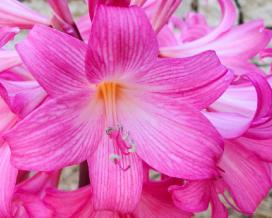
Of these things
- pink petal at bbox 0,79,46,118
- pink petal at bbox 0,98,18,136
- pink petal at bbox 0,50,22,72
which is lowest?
pink petal at bbox 0,98,18,136

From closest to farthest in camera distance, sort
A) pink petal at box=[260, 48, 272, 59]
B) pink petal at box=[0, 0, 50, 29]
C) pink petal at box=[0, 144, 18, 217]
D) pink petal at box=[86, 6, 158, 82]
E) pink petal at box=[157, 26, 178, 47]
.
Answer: pink petal at box=[86, 6, 158, 82] < pink petal at box=[0, 144, 18, 217] < pink petal at box=[0, 0, 50, 29] < pink petal at box=[260, 48, 272, 59] < pink petal at box=[157, 26, 178, 47]

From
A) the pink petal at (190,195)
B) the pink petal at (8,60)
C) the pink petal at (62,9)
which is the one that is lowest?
the pink petal at (190,195)

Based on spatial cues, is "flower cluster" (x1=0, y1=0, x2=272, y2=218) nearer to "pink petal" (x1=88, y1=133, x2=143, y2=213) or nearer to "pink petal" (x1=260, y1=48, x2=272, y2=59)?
"pink petal" (x1=88, y1=133, x2=143, y2=213)

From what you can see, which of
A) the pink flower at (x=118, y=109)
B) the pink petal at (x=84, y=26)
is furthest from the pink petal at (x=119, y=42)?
the pink petal at (x=84, y=26)

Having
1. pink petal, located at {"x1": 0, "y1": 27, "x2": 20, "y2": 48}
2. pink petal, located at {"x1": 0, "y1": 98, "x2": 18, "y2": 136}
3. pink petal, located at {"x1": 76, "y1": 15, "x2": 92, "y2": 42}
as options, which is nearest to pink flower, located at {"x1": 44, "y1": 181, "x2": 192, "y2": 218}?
pink petal, located at {"x1": 0, "y1": 98, "x2": 18, "y2": 136}

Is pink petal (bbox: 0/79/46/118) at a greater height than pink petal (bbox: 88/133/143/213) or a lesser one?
greater

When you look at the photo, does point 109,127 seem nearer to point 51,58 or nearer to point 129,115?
point 129,115

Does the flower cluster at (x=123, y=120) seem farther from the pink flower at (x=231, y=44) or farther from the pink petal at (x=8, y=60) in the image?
the pink flower at (x=231, y=44)
